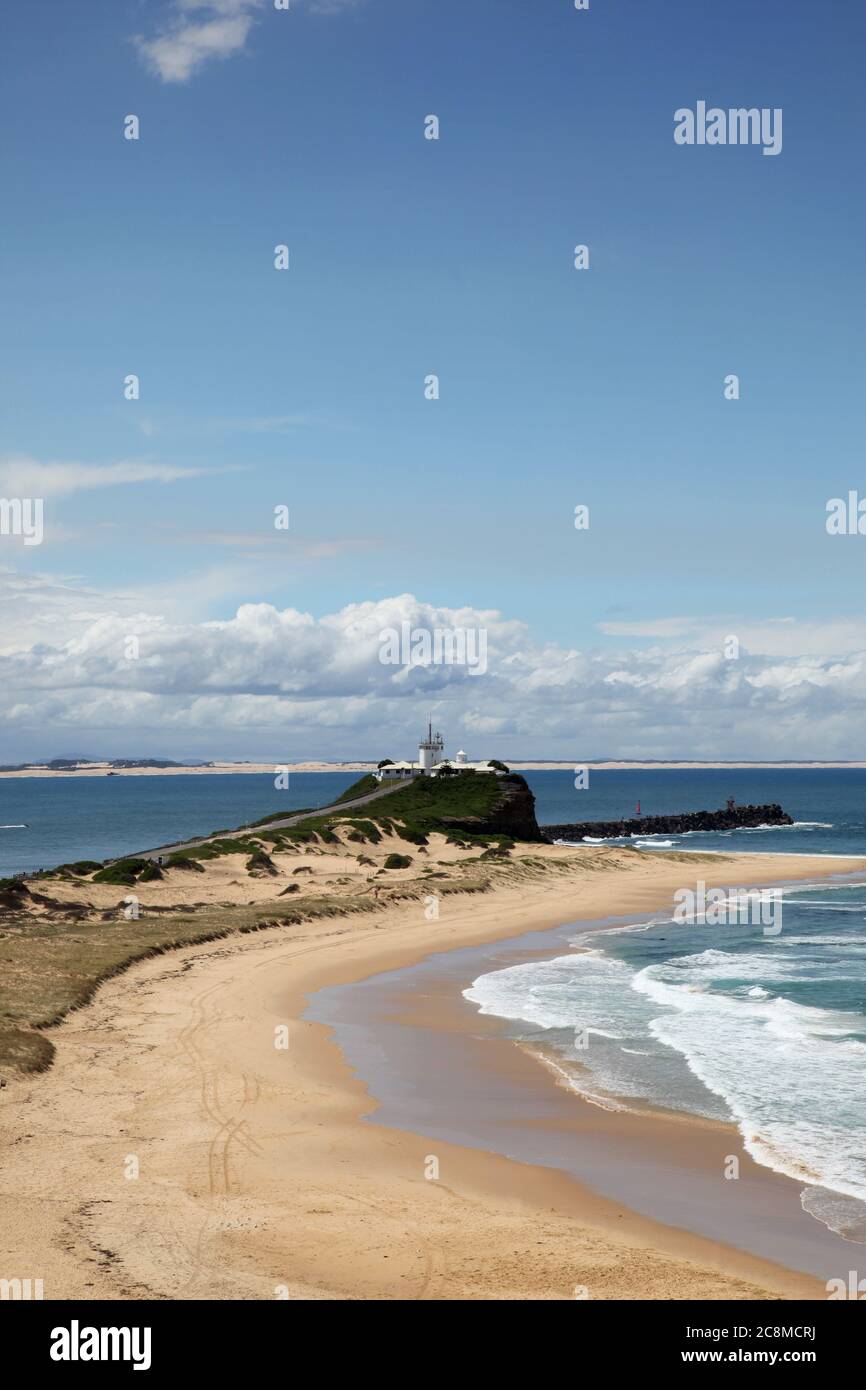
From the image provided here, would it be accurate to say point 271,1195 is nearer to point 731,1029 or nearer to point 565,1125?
point 565,1125

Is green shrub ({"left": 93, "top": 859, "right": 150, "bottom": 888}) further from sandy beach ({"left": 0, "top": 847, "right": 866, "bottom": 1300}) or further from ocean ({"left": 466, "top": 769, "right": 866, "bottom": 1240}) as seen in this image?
sandy beach ({"left": 0, "top": 847, "right": 866, "bottom": 1300})

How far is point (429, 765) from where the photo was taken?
115375 millimetres

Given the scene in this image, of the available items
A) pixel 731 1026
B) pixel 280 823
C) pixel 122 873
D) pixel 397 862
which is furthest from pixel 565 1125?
pixel 280 823

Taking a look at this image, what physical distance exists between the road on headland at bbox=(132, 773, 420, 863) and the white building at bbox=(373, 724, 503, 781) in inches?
60.2

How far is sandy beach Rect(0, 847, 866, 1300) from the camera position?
1280cm

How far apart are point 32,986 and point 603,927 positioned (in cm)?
2943

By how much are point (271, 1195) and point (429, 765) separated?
99.6 metres

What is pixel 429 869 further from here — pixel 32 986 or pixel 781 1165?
pixel 781 1165

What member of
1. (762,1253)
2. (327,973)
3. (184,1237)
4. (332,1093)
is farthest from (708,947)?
(184,1237)

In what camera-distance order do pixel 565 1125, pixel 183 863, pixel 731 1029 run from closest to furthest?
pixel 565 1125 < pixel 731 1029 < pixel 183 863

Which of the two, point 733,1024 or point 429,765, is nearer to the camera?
point 733,1024

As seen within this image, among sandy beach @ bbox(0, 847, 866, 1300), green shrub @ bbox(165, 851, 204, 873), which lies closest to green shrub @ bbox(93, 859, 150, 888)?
green shrub @ bbox(165, 851, 204, 873)

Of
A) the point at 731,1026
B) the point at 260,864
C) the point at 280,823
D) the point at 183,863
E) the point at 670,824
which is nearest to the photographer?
the point at 731,1026

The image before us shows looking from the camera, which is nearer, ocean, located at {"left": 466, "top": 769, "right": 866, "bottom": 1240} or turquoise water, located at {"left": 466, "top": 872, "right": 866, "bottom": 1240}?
turquoise water, located at {"left": 466, "top": 872, "right": 866, "bottom": 1240}
